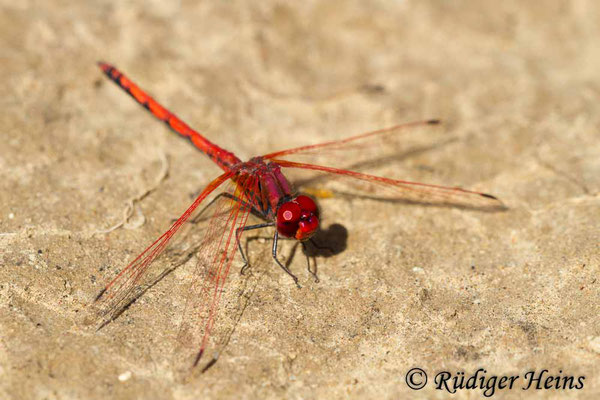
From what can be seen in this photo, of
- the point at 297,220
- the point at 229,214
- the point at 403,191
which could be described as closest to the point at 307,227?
the point at 297,220

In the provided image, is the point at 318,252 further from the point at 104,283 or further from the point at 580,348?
the point at 580,348

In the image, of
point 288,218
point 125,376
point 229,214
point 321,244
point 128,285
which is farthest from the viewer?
point 321,244

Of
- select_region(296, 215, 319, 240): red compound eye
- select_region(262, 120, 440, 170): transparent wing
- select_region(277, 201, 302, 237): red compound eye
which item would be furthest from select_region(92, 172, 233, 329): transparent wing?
select_region(262, 120, 440, 170): transparent wing

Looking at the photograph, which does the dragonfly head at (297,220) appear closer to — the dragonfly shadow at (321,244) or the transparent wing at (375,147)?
the dragonfly shadow at (321,244)

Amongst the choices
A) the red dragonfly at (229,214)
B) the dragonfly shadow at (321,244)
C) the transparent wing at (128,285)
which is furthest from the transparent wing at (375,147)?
the transparent wing at (128,285)

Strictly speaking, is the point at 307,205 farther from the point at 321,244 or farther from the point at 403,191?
the point at 403,191

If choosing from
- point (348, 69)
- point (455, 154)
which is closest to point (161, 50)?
point (348, 69)

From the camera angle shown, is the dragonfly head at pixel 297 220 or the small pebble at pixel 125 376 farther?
the dragonfly head at pixel 297 220
